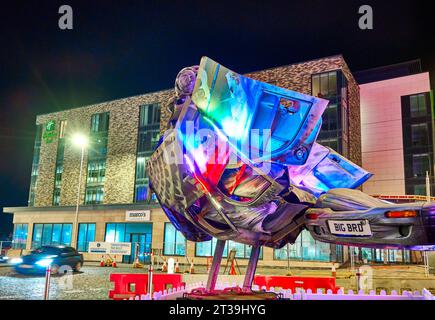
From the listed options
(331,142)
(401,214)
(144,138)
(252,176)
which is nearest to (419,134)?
(331,142)

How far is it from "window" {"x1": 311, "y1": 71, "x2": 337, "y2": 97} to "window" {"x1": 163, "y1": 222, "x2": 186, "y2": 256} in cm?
1525

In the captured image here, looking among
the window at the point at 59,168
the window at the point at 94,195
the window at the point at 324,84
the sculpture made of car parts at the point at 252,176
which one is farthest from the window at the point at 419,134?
the sculpture made of car parts at the point at 252,176

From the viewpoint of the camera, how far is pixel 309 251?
29938mm

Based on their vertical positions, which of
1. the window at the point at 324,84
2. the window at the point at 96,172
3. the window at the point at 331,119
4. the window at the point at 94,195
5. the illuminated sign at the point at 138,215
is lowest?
the illuminated sign at the point at 138,215

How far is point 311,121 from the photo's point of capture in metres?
6.59

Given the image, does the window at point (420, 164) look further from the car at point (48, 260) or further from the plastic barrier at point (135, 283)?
the plastic barrier at point (135, 283)

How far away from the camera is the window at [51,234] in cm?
3919

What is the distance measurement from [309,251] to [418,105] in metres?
18.0

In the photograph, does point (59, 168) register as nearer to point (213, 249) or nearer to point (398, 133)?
point (213, 249)

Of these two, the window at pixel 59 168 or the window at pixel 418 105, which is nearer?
the window at pixel 418 105

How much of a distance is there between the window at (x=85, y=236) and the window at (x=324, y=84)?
21987 millimetres

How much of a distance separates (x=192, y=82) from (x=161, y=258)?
27.3 meters

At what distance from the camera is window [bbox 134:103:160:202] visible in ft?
129

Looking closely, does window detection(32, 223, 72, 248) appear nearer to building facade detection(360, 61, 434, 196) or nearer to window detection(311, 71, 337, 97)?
window detection(311, 71, 337, 97)
